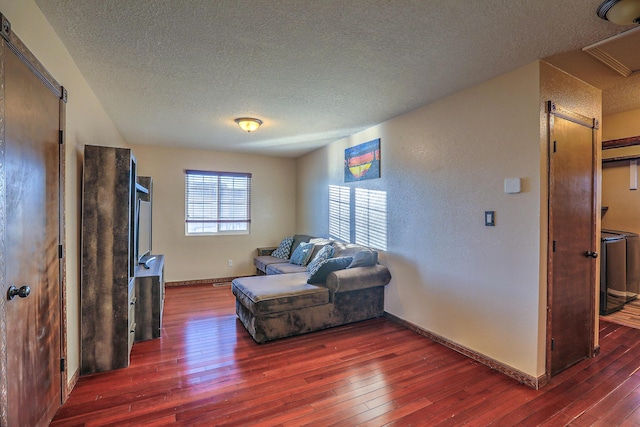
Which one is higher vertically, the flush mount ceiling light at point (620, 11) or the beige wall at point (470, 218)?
the flush mount ceiling light at point (620, 11)

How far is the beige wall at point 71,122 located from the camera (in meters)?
1.67

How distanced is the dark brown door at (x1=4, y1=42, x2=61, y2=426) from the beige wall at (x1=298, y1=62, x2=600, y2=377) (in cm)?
311

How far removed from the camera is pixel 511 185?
8.02 ft

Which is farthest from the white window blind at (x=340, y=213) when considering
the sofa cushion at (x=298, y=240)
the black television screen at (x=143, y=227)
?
the black television screen at (x=143, y=227)

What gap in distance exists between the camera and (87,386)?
229 cm

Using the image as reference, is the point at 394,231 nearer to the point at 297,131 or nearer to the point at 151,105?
the point at 297,131

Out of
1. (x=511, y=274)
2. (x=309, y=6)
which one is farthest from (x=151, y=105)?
(x=511, y=274)

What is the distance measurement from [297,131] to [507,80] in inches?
102

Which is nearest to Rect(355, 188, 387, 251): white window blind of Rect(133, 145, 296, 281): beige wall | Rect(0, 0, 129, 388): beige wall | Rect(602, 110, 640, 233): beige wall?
Rect(133, 145, 296, 281): beige wall

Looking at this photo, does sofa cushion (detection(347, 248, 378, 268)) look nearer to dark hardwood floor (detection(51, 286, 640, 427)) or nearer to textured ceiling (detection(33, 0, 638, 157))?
dark hardwood floor (detection(51, 286, 640, 427))

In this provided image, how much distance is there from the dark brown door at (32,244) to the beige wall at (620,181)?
561cm

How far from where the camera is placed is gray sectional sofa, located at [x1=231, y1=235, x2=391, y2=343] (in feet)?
10.3

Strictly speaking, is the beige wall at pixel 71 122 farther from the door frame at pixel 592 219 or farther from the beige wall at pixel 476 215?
the door frame at pixel 592 219

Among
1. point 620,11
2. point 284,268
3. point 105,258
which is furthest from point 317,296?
point 620,11
